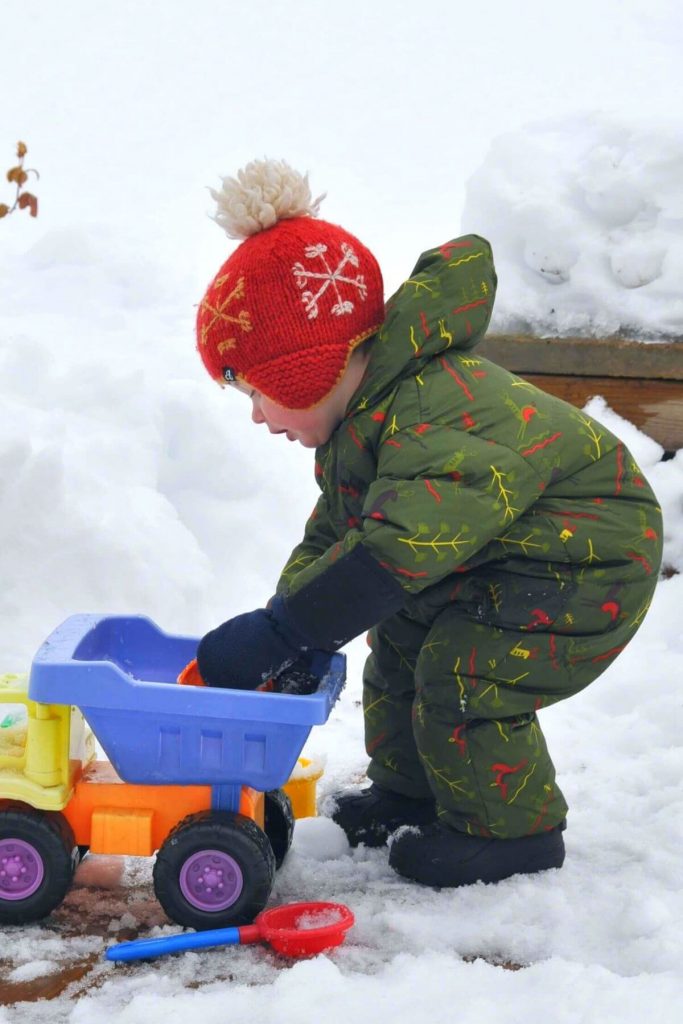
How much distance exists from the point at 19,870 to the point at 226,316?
767 mm

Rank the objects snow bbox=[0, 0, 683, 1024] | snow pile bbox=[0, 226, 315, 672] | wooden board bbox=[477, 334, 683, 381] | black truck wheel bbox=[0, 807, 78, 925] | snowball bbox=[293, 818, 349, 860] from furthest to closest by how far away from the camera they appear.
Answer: wooden board bbox=[477, 334, 683, 381] → snow pile bbox=[0, 226, 315, 672] → snowball bbox=[293, 818, 349, 860] → black truck wheel bbox=[0, 807, 78, 925] → snow bbox=[0, 0, 683, 1024]

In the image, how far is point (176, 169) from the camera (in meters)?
5.88

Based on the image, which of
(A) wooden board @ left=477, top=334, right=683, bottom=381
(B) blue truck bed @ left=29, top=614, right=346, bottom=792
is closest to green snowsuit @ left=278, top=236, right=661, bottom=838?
(B) blue truck bed @ left=29, top=614, right=346, bottom=792

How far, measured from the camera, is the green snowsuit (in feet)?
5.17

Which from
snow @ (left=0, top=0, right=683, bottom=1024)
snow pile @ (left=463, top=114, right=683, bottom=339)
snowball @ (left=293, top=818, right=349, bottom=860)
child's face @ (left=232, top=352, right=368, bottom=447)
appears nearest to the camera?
snow @ (left=0, top=0, right=683, bottom=1024)

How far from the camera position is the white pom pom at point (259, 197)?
1.61 metres

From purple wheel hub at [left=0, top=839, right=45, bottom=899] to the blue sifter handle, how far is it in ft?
0.50

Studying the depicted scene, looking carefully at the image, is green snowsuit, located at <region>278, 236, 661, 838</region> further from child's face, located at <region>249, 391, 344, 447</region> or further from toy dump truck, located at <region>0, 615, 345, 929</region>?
toy dump truck, located at <region>0, 615, 345, 929</region>

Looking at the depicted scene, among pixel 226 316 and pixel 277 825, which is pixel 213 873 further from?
pixel 226 316

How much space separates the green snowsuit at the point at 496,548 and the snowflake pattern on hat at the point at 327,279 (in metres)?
0.06

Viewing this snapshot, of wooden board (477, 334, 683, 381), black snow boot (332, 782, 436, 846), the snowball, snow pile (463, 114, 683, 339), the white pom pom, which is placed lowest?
the snowball

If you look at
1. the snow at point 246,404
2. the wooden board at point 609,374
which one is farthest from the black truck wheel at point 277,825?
the wooden board at point 609,374

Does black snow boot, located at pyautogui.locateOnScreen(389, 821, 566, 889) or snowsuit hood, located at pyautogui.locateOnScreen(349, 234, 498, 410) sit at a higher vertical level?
snowsuit hood, located at pyautogui.locateOnScreen(349, 234, 498, 410)

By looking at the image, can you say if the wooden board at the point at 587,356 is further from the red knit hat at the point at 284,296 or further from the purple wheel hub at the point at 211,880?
the purple wheel hub at the point at 211,880
